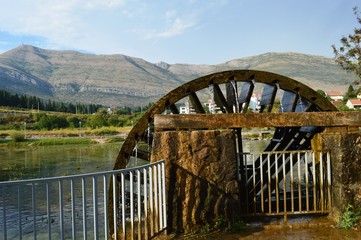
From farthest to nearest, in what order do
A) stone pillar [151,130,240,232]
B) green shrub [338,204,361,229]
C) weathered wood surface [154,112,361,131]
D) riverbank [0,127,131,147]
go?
riverbank [0,127,131,147] < weathered wood surface [154,112,361,131] < green shrub [338,204,361,229] < stone pillar [151,130,240,232]

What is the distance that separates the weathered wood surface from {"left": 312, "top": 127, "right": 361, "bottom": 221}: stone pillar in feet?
1.22

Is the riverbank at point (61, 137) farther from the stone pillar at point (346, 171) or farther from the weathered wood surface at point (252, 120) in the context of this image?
the stone pillar at point (346, 171)

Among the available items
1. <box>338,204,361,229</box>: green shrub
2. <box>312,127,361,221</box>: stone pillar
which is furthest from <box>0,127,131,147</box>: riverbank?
<box>338,204,361,229</box>: green shrub

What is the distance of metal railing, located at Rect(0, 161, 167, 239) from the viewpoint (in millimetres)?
3518

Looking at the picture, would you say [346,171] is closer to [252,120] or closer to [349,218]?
[349,218]

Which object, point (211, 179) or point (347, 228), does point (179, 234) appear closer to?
point (211, 179)

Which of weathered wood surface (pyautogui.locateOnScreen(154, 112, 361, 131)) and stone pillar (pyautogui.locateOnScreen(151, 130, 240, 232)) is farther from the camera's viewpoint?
weathered wood surface (pyautogui.locateOnScreen(154, 112, 361, 131))

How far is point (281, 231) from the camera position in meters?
5.76

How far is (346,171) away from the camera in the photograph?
6023mm

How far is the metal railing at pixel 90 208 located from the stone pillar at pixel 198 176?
29 centimetres

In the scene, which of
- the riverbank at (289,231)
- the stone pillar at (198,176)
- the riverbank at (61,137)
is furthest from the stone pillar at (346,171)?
the riverbank at (61,137)

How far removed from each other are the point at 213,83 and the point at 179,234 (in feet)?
10.2

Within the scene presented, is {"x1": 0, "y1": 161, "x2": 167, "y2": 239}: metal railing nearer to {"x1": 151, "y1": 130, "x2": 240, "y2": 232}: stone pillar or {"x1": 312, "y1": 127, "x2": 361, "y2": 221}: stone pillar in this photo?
{"x1": 151, "y1": 130, "x2": 240, "y2": 232}: stone pillar

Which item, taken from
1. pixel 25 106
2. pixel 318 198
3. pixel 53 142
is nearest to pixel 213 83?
pixel 318 198
